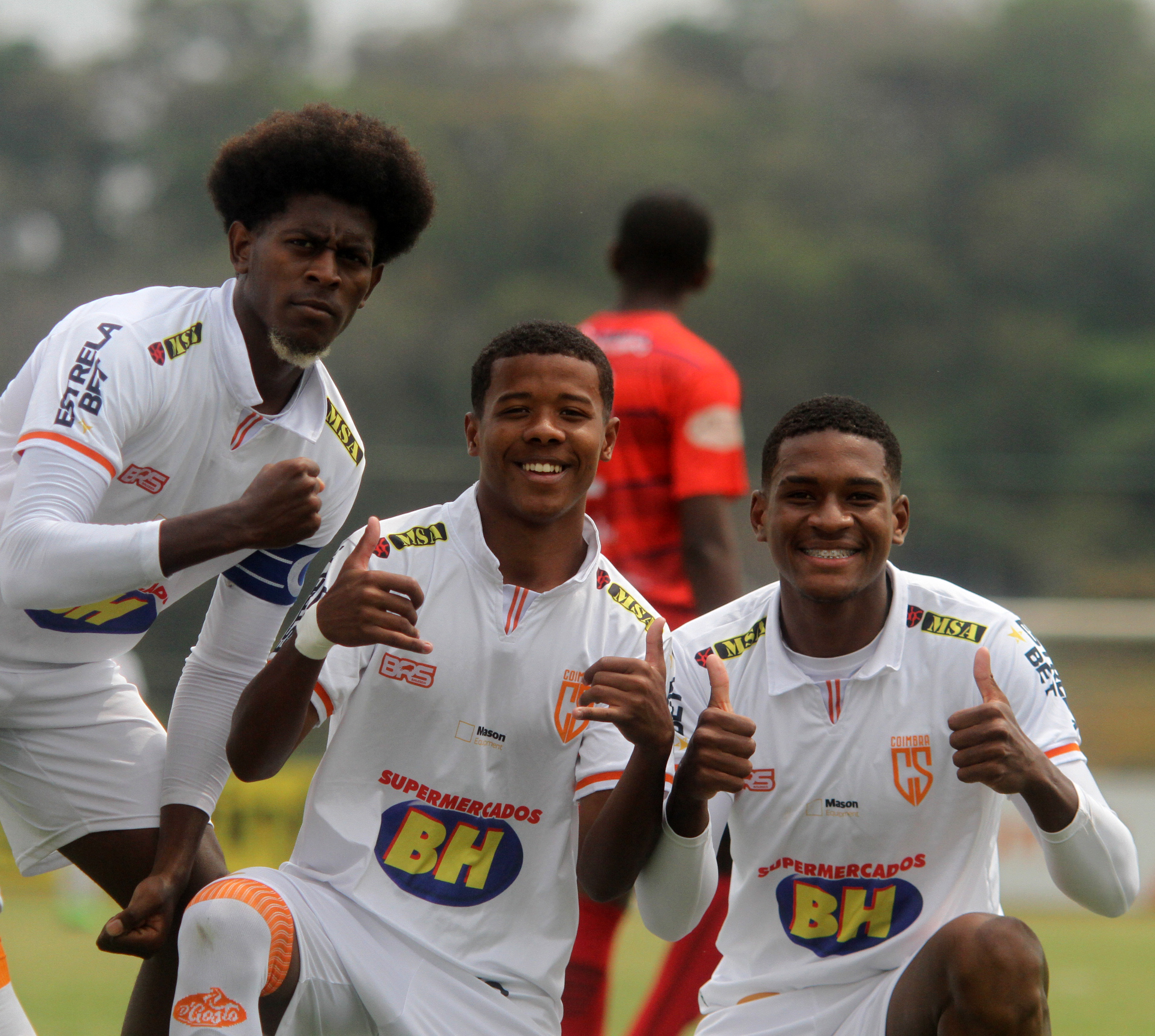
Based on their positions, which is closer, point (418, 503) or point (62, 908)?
point (62, 908)

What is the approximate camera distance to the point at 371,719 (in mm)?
3393

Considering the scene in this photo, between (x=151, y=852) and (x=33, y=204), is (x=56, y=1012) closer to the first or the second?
(x=151, y=852)

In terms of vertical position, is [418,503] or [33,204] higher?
[33,204]

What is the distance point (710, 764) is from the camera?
302 centimetres

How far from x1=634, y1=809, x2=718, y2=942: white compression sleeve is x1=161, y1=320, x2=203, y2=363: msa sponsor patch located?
53.8 inches

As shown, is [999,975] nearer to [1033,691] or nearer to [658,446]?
[1033,691]

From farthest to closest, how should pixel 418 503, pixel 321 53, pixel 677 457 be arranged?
pixel 321 53 < pixel 418 503 < pixel 677 457

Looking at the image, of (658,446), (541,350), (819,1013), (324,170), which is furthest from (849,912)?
(324,170)

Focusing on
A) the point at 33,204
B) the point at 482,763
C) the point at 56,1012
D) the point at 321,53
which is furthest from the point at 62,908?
the point at 321,53

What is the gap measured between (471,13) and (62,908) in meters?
34.0

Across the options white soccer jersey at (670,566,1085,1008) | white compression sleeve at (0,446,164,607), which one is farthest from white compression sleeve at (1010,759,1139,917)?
white compression sleeve at (0,446,164,607)

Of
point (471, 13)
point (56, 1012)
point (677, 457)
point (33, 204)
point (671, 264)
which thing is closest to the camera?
point (677, 457)

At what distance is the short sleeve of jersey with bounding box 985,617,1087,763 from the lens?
3234 mm

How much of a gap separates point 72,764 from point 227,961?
81 cm
